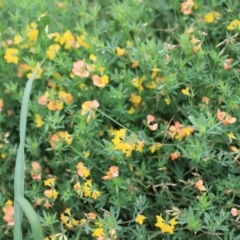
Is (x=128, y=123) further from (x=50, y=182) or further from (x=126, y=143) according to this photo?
(x=50, y=182)

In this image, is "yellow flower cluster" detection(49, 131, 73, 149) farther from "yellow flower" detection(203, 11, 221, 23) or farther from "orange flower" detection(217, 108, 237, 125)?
"yellow flower" detection(203, 11, 221, 23)

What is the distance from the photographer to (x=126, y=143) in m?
1.67

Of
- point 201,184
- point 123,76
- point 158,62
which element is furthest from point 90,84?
point 201,184

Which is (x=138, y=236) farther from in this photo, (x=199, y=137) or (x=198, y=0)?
(x=198, y=0)

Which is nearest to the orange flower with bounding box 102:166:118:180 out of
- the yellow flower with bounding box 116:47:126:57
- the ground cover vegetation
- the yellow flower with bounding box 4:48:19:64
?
the ground cover vegetation

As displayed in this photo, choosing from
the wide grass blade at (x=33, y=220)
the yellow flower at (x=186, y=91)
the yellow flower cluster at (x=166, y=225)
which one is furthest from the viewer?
the yellow flower at (x=186, y=91)

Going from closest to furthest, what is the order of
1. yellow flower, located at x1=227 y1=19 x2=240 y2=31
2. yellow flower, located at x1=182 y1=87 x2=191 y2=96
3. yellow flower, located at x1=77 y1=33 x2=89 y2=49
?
yellow flower, located at x1=182 y1=87 x2=191 y2=96 → yellow flower, located at x1=227 y1=19 x2=240 y2=31 → yellow flower, located at x1=77 y1=33 x2=89 y2=49

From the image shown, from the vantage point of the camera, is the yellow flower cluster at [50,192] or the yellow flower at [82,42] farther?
the yellow flower at [82,42]

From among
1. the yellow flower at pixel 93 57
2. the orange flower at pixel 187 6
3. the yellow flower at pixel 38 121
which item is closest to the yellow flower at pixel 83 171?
the yellow flower at pixel 38 121

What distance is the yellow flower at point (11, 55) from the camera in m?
1.95

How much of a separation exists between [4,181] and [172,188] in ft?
1.74

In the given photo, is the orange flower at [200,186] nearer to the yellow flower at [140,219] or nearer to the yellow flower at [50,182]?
the yellow flower at [140,219]

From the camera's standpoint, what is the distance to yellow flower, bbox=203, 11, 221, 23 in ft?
6.32

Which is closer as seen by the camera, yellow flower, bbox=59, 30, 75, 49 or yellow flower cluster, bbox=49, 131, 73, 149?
yellow flower cluster, bbox=49, 131, 73, 149
